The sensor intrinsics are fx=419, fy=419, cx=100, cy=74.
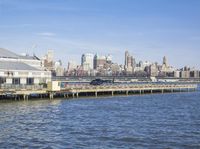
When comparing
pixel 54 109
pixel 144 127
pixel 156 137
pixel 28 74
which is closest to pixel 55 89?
pixel 28 74

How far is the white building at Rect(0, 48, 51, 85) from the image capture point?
8775 centimetres

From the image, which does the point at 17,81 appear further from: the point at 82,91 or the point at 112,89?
the point at 112,89

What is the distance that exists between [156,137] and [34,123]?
1667 centimetres

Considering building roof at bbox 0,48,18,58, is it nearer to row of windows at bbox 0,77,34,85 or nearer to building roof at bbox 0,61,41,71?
building roof at bbox 0,61,41,71

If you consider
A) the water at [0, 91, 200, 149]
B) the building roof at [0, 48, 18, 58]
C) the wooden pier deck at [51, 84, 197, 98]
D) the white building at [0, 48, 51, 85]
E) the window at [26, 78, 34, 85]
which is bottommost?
the water at [0, 91, 200, 149]

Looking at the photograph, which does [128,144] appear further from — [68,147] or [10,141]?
[10,141]

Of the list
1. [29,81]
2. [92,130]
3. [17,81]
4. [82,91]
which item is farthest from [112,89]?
[92,130]

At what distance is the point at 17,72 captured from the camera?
9025 cm

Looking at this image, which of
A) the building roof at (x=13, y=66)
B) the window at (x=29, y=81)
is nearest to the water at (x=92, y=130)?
the building roof at (x=13, y=66)

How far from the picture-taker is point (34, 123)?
50.6 metres

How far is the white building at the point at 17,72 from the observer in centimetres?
8775

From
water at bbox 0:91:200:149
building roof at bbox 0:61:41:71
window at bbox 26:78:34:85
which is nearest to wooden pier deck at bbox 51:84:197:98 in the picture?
window at bbox 26:78:34:85

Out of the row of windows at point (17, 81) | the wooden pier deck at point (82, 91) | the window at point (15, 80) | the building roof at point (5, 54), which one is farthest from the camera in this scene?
the building roof at point (5, 54)

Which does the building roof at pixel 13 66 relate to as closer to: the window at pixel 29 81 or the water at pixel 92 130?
the window at pixel 29 81
